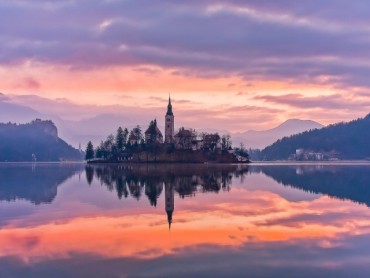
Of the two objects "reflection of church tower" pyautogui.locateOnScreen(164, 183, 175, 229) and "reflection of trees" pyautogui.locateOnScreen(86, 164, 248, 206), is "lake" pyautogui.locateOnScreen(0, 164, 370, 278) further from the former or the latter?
"reflection of trees" pyautogui.locateOnScreen(86, 164, 248, 206)

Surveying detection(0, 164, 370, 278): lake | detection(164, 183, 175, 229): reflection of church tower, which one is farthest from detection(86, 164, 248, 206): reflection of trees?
detection(0, 164, 370, 278): lake

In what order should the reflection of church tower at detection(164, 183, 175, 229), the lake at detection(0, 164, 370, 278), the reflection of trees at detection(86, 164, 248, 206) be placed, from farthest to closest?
the reflection of trees at detection(86, 164, 248, 206) → the reflection of church tower at detection(164, 183, 175, 229) → the lake at detection(0, 164, 370, 278)

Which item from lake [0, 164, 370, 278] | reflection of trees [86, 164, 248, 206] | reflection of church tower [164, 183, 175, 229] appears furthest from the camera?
reflection of trees [86, 164, 248, 206]

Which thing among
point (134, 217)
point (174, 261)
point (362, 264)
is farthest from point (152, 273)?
point (134, 217)

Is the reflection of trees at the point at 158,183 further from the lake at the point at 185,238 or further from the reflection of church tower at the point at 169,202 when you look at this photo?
the lake at the point at 185,238

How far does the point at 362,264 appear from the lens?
79.1 feet

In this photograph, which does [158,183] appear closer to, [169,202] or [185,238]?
[169,202]

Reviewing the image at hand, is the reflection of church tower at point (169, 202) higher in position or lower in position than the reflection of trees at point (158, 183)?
lower

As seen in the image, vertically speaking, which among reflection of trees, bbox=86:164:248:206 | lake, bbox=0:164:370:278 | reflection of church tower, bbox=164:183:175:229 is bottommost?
lake, bbox=0:164:370:278

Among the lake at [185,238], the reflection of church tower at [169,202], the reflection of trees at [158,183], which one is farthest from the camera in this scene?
the reflection of trees at [158,183]

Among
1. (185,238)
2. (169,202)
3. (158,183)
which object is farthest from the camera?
(158,183)

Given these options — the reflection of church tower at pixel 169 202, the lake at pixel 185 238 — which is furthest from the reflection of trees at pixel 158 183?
the lake at pixel 185 238

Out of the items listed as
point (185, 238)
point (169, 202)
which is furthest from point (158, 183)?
point (185, 238)

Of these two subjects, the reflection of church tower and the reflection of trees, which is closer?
the reflection of church tower
